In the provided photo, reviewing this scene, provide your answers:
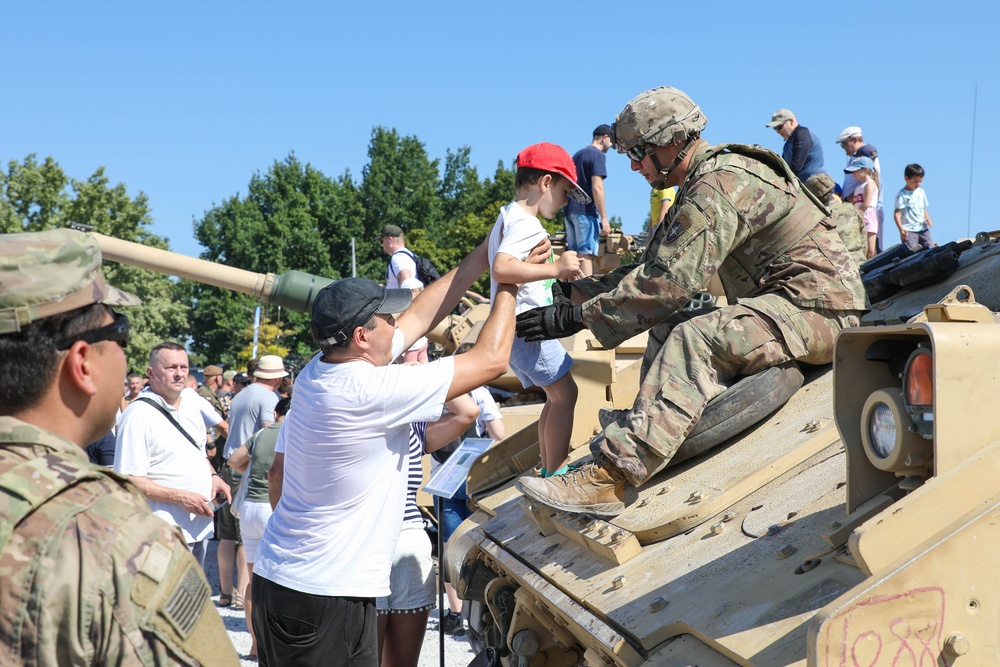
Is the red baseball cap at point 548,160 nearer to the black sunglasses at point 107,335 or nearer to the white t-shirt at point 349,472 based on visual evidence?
the white t-shirt at point 349,472

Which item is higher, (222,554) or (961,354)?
(961,354)

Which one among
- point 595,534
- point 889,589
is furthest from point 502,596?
point 889,589

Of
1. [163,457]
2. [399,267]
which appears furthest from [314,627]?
[399,267]

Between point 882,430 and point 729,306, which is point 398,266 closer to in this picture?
point 729,306

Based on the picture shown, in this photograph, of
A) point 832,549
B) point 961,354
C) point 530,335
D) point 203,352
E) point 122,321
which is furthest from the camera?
point 203,352

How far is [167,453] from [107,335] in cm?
442

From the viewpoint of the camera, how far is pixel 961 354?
7.72 ft

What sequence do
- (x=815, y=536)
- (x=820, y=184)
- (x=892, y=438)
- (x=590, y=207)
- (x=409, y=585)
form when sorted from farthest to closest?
1. (x=590, y=207)
2. (x=820, y=184)
3. (x=409, y=585)
4. (x=815, y=536)
5. (x=892, y=438)

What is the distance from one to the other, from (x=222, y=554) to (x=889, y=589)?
7805mm

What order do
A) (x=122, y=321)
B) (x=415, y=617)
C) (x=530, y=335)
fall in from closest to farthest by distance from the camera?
(x=122, y=321), (x=530, y=335), (x=415, y=617)

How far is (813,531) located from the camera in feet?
9.53

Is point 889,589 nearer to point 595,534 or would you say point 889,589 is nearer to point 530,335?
point 595,534

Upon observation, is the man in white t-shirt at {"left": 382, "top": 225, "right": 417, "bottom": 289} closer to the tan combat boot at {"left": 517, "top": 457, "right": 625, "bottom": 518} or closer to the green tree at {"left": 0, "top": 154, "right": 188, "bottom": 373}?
the tan combat boot at {"left": 517, "top": 457, "right": 625, "bottom": 518}

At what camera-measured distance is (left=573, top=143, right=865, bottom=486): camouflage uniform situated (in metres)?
3.78
